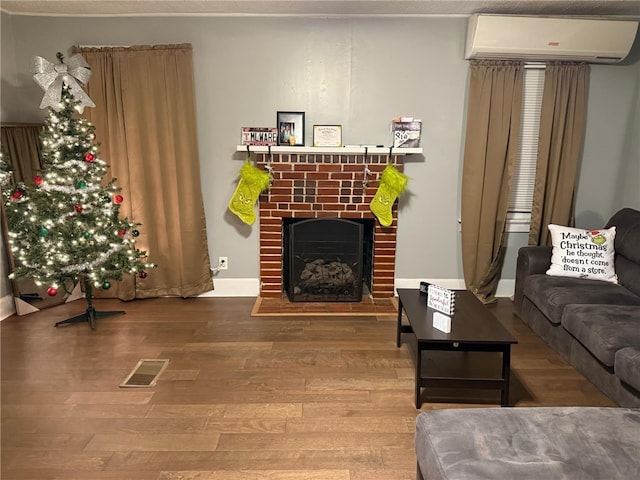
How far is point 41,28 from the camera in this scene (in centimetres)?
387

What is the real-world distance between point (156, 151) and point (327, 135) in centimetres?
142

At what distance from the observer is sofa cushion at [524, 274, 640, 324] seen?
3064mm

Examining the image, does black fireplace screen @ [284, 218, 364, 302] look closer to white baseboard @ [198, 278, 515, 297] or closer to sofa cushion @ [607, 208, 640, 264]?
white baseboard @ [198, 278, 515, 297]

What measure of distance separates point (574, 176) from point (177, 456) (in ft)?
12.1

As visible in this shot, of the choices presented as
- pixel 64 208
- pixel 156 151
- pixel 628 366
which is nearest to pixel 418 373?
pixel 628 366

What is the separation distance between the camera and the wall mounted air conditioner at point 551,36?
143 inches

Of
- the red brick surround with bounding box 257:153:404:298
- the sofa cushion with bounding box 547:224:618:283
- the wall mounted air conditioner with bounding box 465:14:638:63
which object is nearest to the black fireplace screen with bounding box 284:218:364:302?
the red brick surround with bounding box 257:153:404:298

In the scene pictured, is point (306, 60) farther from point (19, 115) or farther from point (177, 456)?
point (177, 456)

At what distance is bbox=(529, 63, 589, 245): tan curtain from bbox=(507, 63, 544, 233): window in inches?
2.9

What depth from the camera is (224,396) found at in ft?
8.75

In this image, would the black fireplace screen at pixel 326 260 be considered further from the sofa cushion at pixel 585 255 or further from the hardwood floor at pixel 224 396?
the sofa cushion at pixel 585 255

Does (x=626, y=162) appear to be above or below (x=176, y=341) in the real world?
above

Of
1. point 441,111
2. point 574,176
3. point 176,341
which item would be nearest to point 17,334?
point 176,341

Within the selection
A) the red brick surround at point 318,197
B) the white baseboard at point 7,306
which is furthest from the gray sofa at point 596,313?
the white baseboard at point 7,306
